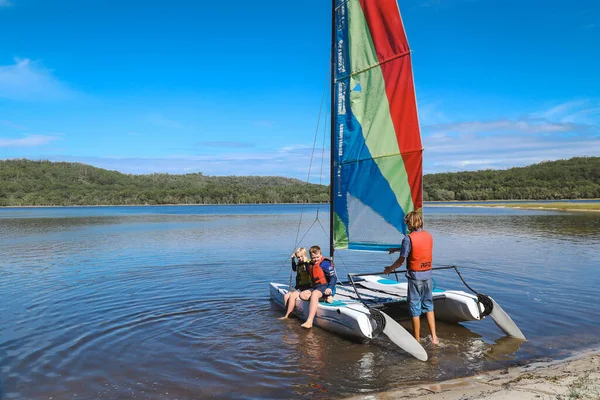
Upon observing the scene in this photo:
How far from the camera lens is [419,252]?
6.44 m

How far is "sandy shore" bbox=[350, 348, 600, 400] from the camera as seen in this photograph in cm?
470

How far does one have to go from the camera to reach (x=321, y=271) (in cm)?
779

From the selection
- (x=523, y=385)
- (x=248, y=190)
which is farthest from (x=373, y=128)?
(x=248, y=190)

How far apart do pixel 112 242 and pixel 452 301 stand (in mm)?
19200

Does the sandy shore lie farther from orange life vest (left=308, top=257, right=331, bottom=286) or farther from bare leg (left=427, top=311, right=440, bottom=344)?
orange life vest (left=308, top=257, right=331, bottom=286)

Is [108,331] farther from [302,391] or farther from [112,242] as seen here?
[112,242]

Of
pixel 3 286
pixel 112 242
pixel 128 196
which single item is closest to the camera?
pixel 3 286

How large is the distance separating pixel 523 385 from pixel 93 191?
13788cm

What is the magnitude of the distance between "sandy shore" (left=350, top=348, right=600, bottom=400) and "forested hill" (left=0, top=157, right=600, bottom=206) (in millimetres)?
93169

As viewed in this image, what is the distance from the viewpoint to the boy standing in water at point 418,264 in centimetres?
645

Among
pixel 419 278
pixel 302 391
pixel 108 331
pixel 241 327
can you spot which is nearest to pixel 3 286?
pixel 108 331

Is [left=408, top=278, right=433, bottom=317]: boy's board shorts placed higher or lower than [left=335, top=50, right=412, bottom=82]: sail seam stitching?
lower

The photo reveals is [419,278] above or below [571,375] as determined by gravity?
above

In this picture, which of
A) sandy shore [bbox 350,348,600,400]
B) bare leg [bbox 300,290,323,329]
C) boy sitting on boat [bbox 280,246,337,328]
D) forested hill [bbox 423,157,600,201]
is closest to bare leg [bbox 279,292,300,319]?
boy sitting on boat [bbox 280,246,337,328]
